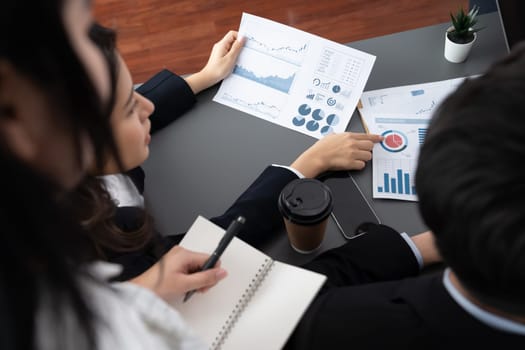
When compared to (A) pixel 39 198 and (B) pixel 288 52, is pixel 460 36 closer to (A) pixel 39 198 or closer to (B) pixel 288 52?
Answer: (B) pixel 288 52

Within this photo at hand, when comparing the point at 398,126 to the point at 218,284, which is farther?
the point at 398,126

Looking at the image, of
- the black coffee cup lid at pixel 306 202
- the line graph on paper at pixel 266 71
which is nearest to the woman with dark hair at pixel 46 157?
the black coffee cup lid at pixel 306 202

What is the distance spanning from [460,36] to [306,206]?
524mm

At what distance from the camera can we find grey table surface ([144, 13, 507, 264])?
0.89 meters

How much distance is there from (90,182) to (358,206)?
17.6 inches

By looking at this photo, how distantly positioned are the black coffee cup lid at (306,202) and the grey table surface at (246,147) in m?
0.12

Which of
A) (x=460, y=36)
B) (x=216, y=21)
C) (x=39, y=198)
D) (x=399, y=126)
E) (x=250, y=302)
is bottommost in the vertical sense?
(x=216, y=21)

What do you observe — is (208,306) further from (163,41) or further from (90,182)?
(163,41)

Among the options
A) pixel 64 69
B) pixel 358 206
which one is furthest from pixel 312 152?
pixel 64 69

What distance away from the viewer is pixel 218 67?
1.04m

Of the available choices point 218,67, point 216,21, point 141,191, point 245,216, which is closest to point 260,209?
point 245,216

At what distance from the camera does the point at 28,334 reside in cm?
44

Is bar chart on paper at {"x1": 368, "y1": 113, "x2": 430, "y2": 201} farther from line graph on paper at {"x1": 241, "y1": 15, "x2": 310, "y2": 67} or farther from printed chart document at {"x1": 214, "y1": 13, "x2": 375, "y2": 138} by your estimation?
line graph on paper at {"x1": 241, "y1": 15, "x2": 310, "y2": 67}

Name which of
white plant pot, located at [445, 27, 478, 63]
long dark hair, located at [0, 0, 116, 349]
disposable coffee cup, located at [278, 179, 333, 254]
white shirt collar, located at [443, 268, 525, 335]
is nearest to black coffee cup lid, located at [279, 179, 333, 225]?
disposable coffee cup, located at [278, 179, 333, 254]
